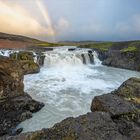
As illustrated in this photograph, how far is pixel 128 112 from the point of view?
5.41m

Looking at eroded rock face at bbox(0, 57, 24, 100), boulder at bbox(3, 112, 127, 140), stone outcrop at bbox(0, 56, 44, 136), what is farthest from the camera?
eroded rock face at bbox(0, 57, 24, 100)

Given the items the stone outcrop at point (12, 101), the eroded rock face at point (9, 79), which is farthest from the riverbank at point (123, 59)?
the stone outcrop at point (12, 101)

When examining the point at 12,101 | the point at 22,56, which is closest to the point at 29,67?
the point at 22,56

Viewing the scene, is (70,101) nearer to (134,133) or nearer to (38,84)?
(38,84)

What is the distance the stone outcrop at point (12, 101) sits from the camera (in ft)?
34.4

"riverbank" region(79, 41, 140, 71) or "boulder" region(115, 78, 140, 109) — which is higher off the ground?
"boulder" region(115, 78, 140, 109)

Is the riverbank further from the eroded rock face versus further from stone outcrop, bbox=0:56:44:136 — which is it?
stone outcrop, bbox=0:56:44:136

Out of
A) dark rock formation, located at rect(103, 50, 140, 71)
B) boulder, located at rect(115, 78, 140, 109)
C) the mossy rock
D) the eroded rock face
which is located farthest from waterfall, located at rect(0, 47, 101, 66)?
boulder, located at rect(115, 78, 140, 109)

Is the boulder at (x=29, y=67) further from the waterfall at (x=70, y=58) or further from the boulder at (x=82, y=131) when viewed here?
the boulder at (x=82, y=131)

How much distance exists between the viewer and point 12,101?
40.8 ft

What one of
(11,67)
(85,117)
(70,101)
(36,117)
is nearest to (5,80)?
(11,67)

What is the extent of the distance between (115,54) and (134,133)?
112ft

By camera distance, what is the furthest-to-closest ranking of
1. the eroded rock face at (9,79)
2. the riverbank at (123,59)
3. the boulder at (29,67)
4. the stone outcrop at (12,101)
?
the riverbank at (123,59)
the boulder at (29,67)
the eroded rock face at (9,79)
the stone outcrop at (12,101)

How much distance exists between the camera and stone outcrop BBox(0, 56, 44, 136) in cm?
1048
